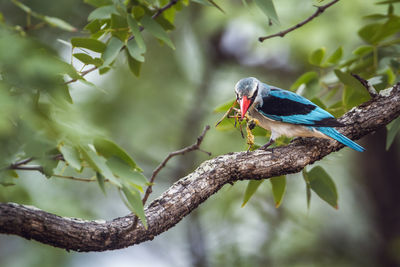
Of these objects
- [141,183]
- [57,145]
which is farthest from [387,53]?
[57,145]

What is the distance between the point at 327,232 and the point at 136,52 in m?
5.42

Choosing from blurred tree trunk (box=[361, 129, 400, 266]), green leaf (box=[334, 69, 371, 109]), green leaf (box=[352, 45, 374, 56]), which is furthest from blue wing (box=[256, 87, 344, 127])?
blurred tree trunk (box=[361, 129, 400, 266])

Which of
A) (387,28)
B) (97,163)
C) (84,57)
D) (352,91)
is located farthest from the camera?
(387,28)

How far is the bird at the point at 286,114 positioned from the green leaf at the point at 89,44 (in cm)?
93

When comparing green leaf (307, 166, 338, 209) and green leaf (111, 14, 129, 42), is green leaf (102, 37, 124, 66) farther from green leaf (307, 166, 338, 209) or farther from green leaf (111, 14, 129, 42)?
green leaf (307, 166, 338, 209)

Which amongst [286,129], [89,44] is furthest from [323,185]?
[89,44]

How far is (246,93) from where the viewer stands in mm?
3092

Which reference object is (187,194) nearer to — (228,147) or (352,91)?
(352,91)

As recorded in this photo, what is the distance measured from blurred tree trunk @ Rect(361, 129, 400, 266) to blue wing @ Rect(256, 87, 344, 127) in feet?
10.8

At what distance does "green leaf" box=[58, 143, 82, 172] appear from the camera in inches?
65.9

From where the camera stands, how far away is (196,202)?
7.66 ft

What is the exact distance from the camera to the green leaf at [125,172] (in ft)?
5.82

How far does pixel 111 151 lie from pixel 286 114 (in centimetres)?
154

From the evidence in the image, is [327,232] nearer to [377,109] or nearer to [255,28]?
[255,28]
